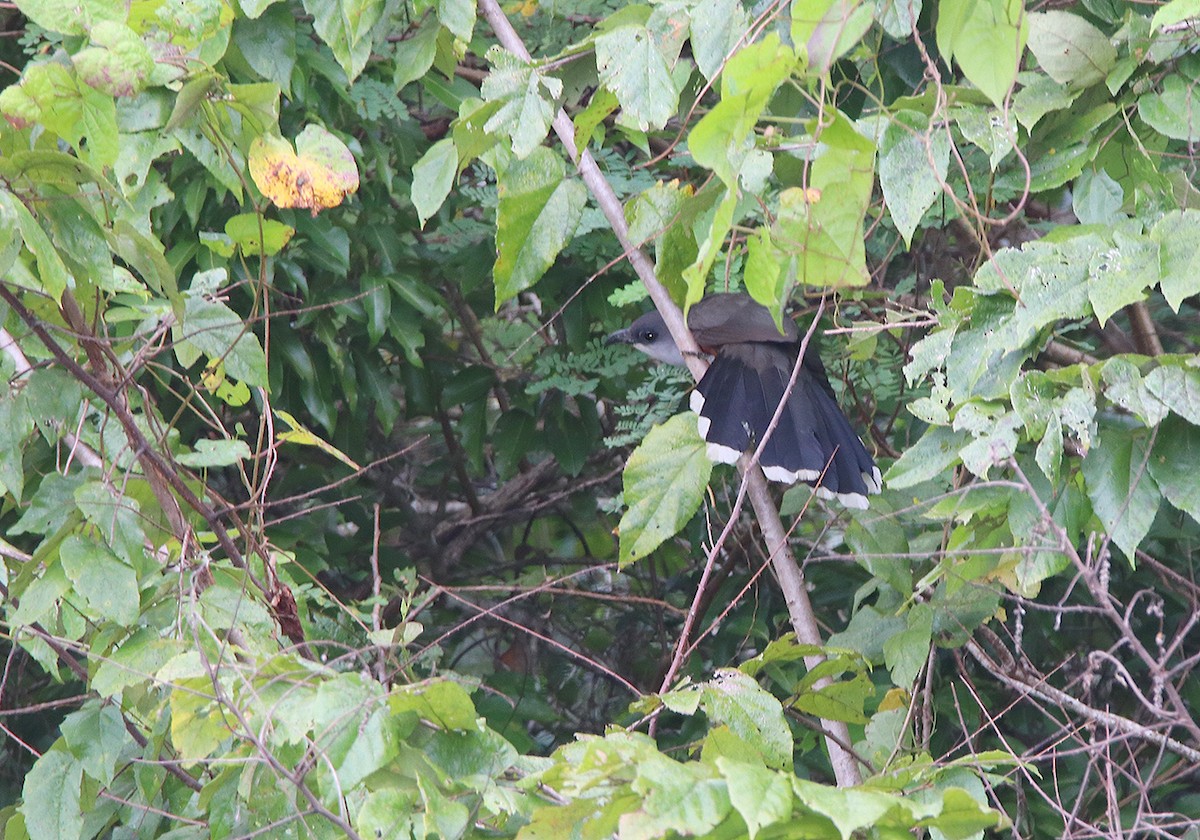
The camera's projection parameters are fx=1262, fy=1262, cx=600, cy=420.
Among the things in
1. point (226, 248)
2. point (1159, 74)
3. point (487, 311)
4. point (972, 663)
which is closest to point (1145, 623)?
point (972, 663)

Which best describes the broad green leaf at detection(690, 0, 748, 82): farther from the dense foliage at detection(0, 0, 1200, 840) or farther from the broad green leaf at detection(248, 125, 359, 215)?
the broad green leaf at detection(248, 125, 359, 215)

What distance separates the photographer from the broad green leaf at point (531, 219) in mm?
2533

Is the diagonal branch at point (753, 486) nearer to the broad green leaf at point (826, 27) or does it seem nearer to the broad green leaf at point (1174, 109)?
the broad green leaf at point (826, 27)

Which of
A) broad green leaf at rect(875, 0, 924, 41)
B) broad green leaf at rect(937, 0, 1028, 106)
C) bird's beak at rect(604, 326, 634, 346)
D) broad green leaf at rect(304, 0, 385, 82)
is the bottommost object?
bird's beak at rect(604, 326, 634, 346)

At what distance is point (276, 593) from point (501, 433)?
2.21m

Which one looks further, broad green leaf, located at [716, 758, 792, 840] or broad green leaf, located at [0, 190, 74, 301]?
broad green leaf, located at [0, 190, 74, 301]

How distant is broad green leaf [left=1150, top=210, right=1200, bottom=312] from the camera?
197cm

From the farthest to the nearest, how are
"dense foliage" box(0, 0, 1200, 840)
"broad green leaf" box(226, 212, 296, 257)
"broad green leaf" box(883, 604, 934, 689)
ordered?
"broad green leaf" box(226, 212, 296, 257) < "broad green leaf" box(883, 604, 934, 689) < "dense foliage" box(0, 0, 1200, 840)

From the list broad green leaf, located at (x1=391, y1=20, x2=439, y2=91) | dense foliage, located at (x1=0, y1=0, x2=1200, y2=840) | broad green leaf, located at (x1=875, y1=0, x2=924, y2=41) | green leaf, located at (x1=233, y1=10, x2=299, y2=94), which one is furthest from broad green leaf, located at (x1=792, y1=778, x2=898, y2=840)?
green leaf, located at (x1=233, y1=10, x2=299, y2=94)

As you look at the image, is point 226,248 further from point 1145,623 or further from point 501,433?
point 1145,623

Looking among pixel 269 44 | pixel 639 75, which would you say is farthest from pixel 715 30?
pixel 269 44

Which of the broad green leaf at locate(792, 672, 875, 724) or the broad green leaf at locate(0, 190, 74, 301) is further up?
the broad green leaf at locate(0, 190, 74, 301)

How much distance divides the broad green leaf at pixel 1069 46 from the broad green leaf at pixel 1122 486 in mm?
738

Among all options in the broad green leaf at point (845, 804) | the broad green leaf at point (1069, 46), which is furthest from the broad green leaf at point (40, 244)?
the broad green leaf at point (1069, 46)
